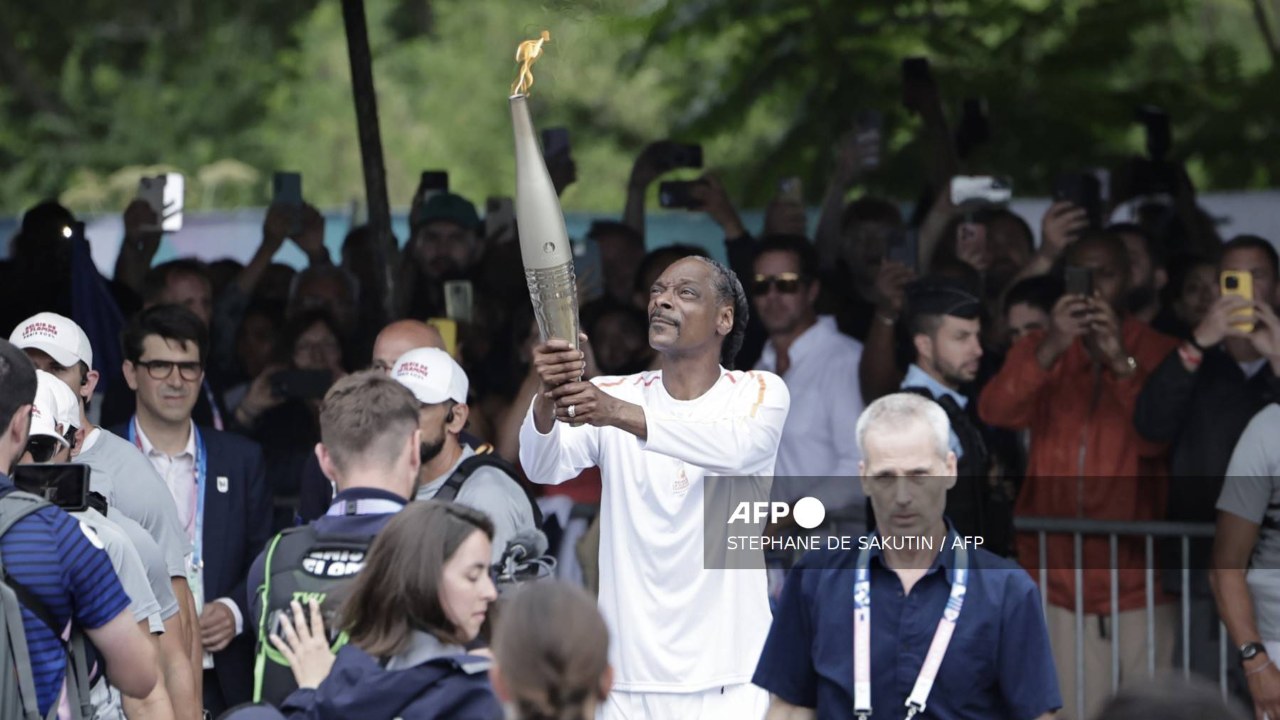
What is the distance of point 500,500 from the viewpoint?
18.5 ft

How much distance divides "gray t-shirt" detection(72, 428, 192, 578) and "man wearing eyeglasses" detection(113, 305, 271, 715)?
838 mm

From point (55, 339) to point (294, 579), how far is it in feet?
6.80

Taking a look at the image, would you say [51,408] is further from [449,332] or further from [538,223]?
Answer: [449,332]

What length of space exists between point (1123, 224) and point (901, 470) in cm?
446

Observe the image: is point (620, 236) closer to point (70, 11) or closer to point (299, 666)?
point (299, 666)

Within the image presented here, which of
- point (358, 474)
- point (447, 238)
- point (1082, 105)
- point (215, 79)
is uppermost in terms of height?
point (215, 79)

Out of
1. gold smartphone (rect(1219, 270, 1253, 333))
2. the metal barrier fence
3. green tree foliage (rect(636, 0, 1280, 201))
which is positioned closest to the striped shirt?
the metal barrier fence

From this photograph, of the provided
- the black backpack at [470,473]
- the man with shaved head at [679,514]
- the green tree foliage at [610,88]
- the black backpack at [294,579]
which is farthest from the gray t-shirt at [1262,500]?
the green tree foliage at [610,88]

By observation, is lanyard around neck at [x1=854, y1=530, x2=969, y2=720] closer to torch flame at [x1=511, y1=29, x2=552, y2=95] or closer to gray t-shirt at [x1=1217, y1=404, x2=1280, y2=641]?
torch flame at [x1=511, y1=29, x2=552, y2=95]

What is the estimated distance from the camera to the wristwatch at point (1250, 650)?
6.59 metres

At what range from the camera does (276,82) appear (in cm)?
2812

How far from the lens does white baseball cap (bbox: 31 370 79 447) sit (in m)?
5.32

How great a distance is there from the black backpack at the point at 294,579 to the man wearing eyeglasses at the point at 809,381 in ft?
11.4

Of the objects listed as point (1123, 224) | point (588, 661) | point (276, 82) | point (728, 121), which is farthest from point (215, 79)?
point (588, 661)
